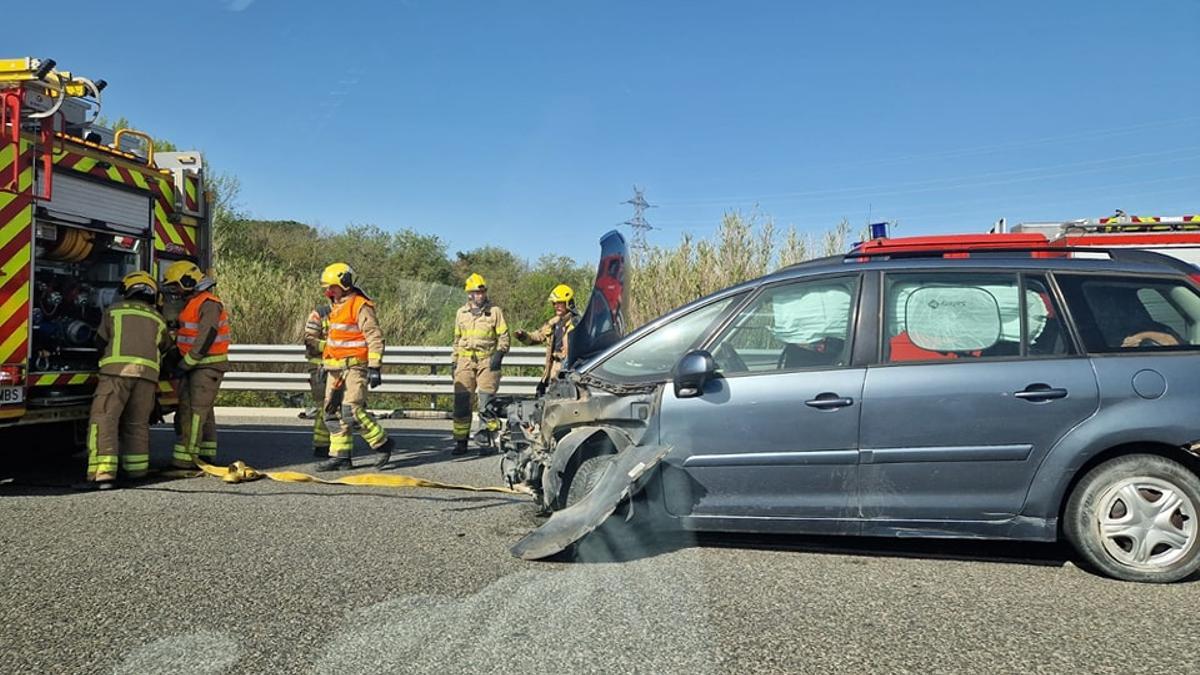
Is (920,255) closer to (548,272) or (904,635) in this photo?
(904,635)

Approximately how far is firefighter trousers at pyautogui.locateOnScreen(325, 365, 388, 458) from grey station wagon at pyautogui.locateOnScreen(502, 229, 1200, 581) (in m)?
3.46

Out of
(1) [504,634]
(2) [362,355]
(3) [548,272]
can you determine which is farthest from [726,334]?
(3) [548,272]

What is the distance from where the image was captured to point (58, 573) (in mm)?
4141

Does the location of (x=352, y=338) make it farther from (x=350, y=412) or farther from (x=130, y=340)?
(x=130, y=340)

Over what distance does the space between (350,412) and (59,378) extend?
7.45ft

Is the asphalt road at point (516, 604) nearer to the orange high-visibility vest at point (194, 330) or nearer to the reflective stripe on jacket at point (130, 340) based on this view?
the reflective stripe on jacket at point (130, 340)

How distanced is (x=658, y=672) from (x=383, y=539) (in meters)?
2.36

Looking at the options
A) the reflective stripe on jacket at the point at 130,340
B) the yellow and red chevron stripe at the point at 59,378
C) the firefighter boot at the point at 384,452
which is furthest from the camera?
the firefighter boot at the point at 384,452

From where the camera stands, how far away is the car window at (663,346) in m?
4.57

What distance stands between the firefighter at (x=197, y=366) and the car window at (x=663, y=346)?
4.20 meters

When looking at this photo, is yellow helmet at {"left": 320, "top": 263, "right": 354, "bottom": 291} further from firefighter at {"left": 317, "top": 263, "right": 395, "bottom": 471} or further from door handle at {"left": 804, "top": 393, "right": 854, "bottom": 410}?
door handle at {"left": 804, "top": 393, "right": 854, "bottom": 410}

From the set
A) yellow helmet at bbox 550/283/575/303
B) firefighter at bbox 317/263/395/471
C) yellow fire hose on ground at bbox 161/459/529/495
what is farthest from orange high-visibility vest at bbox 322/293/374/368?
yellow helmet at bbox 550/283/575/303

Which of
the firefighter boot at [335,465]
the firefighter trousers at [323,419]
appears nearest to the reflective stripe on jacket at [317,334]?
the firefighter trousers at [323,419]

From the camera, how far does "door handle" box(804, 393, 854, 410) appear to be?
415cm
